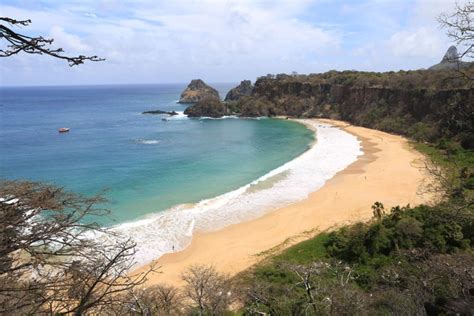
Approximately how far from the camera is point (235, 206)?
91.2ft

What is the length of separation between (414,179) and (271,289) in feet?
71.9

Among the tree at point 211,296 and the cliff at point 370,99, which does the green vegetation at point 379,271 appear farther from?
the cliff at point 370,99

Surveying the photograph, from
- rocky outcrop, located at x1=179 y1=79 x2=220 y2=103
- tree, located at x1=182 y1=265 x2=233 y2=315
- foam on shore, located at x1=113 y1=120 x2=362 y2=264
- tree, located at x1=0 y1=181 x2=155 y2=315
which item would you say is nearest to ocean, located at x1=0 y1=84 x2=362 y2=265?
foam on shore, located at x1=113 y1=120 x2=362 y2=264

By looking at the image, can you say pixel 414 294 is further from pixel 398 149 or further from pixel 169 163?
pixel 398 149

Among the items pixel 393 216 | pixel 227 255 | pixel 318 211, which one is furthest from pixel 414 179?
pixel 227 255

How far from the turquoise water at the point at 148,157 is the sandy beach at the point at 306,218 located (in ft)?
17.1

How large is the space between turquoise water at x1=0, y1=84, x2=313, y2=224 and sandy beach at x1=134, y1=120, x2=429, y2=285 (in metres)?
5.22

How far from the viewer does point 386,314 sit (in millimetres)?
10953

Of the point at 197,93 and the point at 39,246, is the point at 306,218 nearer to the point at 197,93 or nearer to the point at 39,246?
the point at 39,246

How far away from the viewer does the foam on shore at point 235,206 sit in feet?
73.5

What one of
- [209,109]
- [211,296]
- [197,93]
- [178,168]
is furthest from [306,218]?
[197,93]

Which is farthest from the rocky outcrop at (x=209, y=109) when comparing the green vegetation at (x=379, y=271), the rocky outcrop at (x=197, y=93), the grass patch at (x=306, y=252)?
the grass patch at (x=306, y=252)

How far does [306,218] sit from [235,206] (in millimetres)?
5551

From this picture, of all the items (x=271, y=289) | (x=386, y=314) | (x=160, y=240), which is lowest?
(x=160, y=240)
